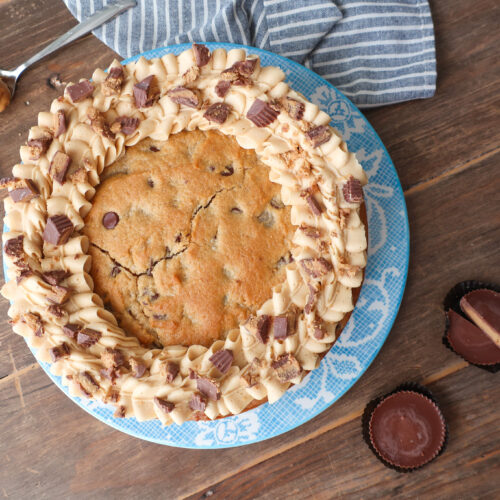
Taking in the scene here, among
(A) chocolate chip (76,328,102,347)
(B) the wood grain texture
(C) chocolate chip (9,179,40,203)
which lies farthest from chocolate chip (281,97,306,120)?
(B) the wood grain texture

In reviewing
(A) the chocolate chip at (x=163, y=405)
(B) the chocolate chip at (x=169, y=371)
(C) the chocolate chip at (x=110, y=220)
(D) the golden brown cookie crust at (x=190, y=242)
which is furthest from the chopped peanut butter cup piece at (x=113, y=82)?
(A) the chocolate chip at (x=163, y=405)

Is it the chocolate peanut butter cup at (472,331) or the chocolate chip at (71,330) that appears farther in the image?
the chocolate peanut butter cup at (472,331)

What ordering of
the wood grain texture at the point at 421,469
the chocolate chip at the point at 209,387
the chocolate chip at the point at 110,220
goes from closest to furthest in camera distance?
1. the chocolate chip at the point at 209,387
2. the chocolate chip at the point at 110,220
3. the wood grain texture at the point at 421,469

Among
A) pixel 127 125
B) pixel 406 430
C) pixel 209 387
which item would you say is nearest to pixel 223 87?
pixel 127 125

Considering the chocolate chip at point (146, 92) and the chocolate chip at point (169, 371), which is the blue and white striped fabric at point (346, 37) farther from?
the chocolate chip at point (169, 371)

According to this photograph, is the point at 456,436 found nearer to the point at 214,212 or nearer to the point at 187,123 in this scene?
the point at 214,212

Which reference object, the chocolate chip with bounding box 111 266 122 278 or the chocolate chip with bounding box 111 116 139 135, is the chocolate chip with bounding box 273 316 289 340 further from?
the chocolate chip with bounding box 111 116 139 135
